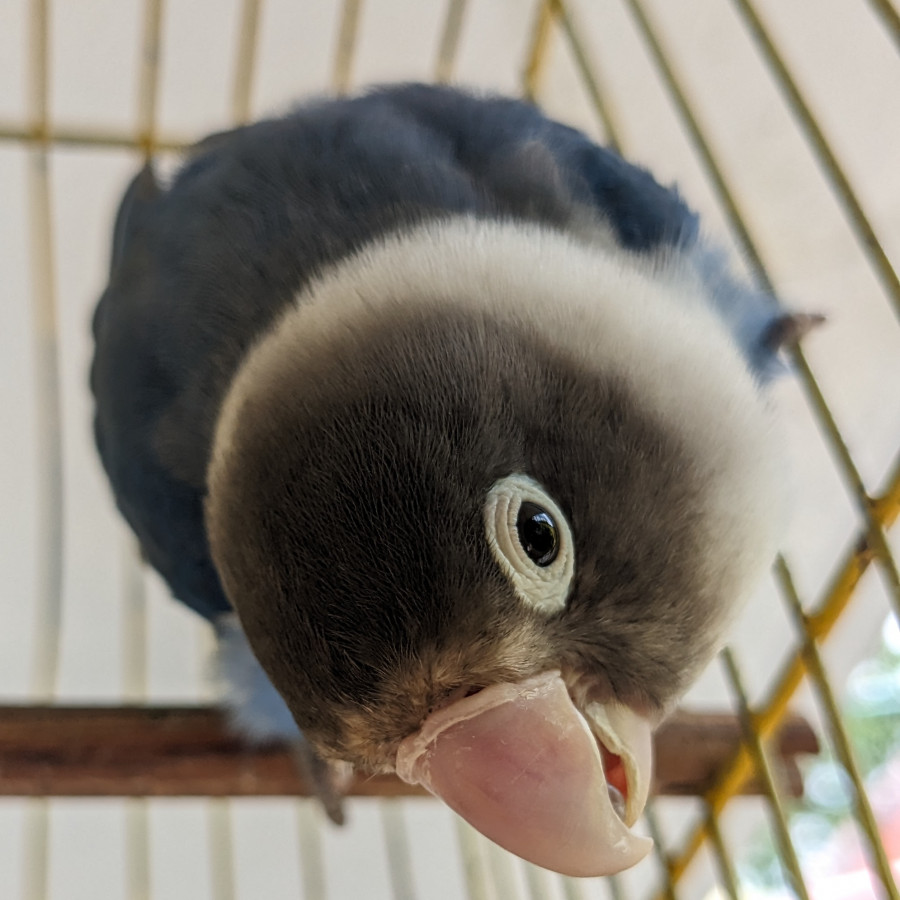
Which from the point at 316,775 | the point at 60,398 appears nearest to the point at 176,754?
the point at 316,775

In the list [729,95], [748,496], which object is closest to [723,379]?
[748,496]

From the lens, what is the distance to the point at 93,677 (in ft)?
3.74

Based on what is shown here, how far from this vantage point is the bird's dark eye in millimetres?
487

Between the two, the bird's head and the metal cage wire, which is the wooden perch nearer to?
the metal cage wire

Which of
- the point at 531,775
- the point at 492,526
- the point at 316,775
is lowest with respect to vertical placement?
the point at 316,775

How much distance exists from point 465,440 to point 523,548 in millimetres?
62

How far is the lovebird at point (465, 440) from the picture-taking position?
0.48 m

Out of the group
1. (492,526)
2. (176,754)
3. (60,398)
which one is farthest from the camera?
(60,398)

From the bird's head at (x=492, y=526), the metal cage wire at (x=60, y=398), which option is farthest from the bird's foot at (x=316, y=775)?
the bird's head at (x=492, y=526)

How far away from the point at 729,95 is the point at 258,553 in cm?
71

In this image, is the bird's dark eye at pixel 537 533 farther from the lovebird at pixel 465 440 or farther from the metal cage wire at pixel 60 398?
the metal cage wire at pixel 60 398

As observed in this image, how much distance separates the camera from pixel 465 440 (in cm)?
49

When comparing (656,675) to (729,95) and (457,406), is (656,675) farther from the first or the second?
(729,95)

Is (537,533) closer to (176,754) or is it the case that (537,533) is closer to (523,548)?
(523,548)
